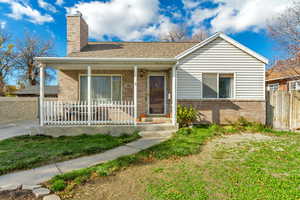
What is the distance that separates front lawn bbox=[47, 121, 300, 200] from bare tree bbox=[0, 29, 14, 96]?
2991cm

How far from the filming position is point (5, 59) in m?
25.1

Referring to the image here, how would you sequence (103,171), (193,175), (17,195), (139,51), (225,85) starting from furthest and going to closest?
(139,51) < (225,85) < (103,171) < (193,175) < (17,195)

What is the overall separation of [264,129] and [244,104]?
4.57 ft

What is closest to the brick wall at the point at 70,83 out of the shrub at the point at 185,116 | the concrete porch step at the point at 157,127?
the concrete porch step at the point at 157,127

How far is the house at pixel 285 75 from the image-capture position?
30.4ft

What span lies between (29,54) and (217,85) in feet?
107

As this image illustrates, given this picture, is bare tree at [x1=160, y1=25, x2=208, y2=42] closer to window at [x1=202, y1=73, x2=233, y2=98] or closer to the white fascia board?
window at [x1=202, y1=73, x2=233, y2=98]

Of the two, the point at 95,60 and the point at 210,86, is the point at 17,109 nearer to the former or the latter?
the point at 95,60

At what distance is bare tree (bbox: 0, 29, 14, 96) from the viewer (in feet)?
79.8

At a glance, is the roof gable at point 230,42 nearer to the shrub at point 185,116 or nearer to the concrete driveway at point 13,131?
the shrub at point 185,116

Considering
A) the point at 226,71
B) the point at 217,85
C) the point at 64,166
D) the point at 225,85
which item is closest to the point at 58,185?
the point at 64,166

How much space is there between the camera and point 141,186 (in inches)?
107

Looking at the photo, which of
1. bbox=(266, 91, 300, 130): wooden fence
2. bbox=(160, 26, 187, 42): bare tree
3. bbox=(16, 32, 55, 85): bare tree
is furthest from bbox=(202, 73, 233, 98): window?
bbox=(16, 32, 55, 85): bare tree

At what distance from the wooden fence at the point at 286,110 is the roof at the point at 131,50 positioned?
5.62 metres
